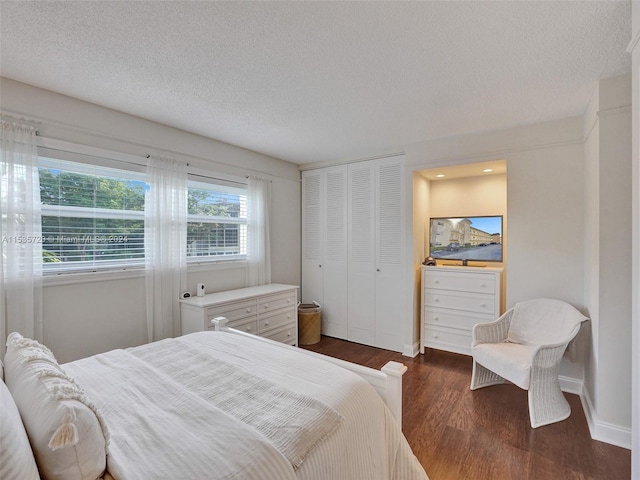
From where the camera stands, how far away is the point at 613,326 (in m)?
2.10

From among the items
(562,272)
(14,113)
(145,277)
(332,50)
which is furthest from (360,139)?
(14,113)

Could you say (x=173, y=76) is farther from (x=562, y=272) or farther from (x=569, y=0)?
(x=562, y=272)

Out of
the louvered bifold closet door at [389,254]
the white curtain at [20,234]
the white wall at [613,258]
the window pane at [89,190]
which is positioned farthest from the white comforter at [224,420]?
the louvered bifold closet door at [389,254]

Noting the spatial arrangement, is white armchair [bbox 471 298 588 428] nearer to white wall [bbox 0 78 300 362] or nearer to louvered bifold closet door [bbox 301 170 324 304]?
louvered bifold closet door [bbox 301 170 324 304]

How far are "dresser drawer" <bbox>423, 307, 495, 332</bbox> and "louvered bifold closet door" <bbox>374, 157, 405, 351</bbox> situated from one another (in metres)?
0.32

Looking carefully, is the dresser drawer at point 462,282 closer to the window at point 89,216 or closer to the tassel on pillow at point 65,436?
the window at point 89,216

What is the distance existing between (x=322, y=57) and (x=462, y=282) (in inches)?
107

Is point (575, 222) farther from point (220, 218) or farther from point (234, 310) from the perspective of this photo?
point (220, 218)

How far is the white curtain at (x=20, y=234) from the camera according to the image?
6.98 feet

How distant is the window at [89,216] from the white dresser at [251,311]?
71 cm

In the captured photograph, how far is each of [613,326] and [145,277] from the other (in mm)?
3761

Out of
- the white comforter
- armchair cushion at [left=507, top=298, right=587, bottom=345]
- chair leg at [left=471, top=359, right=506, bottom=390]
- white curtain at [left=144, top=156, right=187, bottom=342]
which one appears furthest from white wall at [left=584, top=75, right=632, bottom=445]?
white curtain at [left=144, top=156, right=187, bottom=342]

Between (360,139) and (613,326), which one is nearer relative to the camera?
(613,326)

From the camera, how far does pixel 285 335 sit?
377 centimetres
